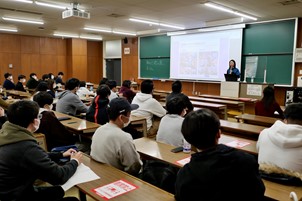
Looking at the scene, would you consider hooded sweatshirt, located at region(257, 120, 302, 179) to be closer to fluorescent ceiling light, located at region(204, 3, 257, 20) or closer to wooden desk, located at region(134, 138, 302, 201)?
wooden desk, located at region(134, 138, 302, 201)

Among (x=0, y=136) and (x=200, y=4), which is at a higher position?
(x=200, y=4)

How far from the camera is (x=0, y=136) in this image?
162cm

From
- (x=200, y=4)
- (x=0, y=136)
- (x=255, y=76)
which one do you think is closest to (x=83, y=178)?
(x=0, y=136)

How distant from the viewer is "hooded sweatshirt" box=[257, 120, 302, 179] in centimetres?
198

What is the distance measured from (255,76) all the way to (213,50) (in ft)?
6.32

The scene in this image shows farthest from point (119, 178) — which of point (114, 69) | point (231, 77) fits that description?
point (114, 69)

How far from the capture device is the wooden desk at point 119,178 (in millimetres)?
1596

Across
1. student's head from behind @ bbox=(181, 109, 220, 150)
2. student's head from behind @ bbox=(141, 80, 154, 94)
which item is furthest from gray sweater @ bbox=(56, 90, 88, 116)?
student's head from behind @ bbox=(181, 109, 220, 150)

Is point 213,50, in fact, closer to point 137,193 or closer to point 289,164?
point 289,164

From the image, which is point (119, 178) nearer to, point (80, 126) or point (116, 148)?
point (116, 148)

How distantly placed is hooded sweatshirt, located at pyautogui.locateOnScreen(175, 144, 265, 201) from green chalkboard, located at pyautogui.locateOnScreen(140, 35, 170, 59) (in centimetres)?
1060

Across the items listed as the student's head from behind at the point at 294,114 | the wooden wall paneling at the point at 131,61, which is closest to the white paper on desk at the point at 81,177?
the student's head from behind at the point at 294,114

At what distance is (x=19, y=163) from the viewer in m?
1.56

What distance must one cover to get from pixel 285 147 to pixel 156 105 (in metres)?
2.57
